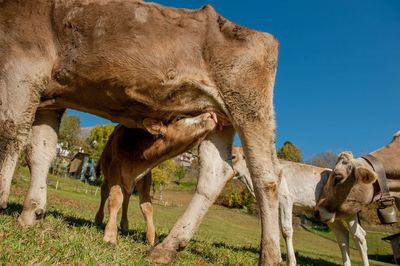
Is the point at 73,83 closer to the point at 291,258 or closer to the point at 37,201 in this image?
the point at 37,201

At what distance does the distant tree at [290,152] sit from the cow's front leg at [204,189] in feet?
199

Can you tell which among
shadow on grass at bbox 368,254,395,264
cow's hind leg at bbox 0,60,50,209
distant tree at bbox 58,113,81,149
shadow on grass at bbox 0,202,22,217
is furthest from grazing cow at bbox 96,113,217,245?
distant tree at bbox 58,113,81,149

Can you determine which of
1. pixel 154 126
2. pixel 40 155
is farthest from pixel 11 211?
pixel 154 126

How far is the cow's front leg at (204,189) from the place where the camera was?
4.45m

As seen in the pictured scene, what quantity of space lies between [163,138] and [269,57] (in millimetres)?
1875

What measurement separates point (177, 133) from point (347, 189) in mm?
3224

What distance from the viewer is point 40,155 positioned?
16.4 ft

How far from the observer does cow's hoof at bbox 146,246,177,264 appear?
4.20m

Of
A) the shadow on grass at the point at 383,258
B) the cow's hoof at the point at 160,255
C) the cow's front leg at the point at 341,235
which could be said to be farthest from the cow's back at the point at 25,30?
the shadow on grass at the point at 383,258

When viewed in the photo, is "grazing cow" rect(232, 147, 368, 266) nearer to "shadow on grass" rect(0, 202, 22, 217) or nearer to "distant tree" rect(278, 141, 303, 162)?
"shadow on grass" rect(0, 202, 22, 217)

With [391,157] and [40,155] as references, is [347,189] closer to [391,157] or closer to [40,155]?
[391,157]

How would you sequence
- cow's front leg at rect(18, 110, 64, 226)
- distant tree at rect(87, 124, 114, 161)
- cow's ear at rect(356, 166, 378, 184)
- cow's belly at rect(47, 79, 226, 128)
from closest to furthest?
cow's belly at rect(47, 79, 226, 128), cow's front leg at rect(18, 110, 64, 226), cow's ear at rect(356, 166, 378, 184), distant tree at rect(87, 124, 114, 161)

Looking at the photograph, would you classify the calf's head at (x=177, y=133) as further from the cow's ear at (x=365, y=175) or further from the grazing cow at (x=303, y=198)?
the grazing cow at (x=303, y=198)

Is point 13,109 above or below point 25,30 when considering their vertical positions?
below
